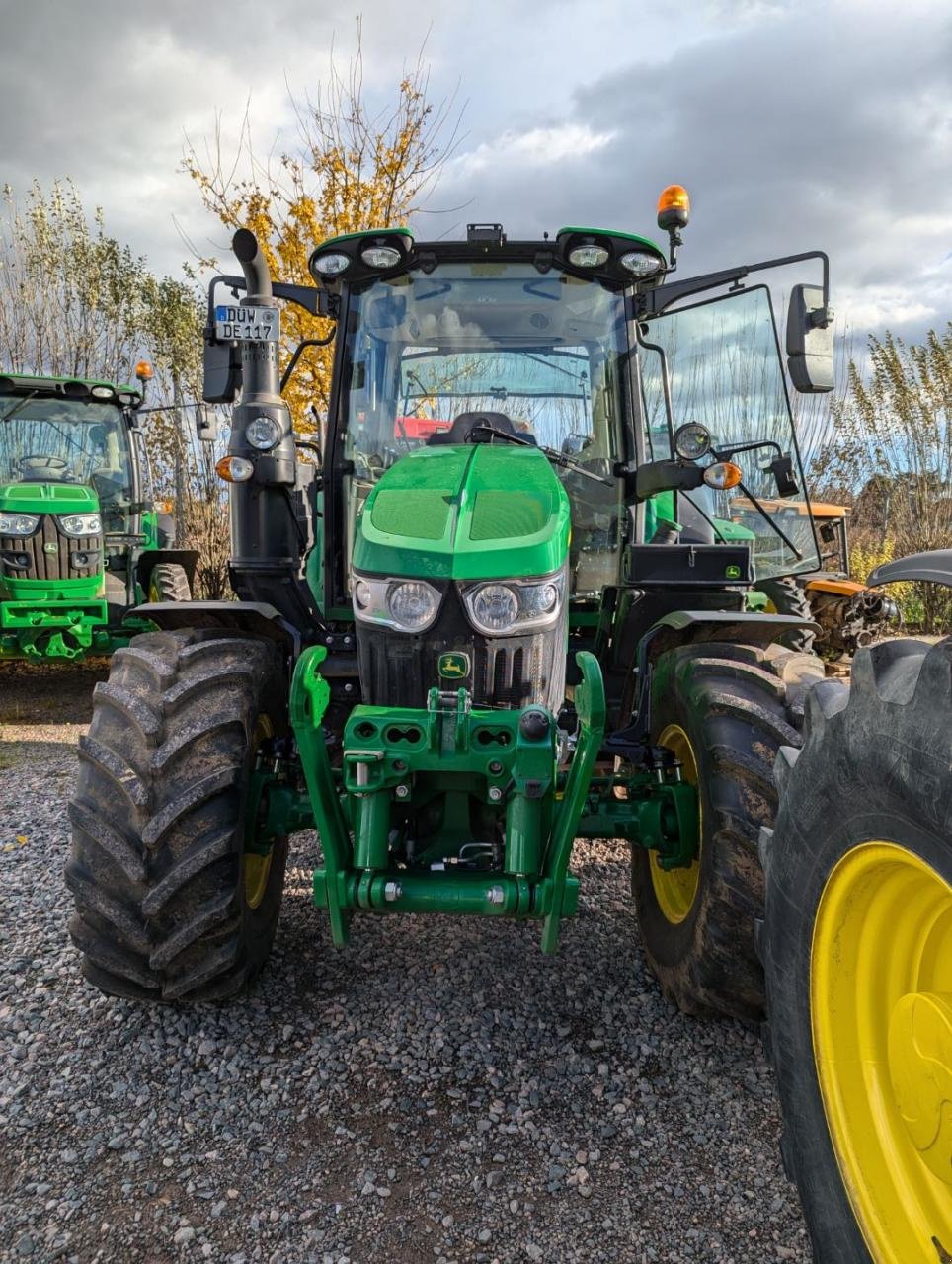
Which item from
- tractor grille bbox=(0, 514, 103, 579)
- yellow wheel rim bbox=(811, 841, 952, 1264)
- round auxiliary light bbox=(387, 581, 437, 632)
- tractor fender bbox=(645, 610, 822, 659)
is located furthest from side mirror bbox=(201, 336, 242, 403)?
tractor grille bbox=(0, 514, 103, 579)

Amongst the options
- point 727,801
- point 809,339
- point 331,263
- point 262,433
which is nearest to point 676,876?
point 727,801

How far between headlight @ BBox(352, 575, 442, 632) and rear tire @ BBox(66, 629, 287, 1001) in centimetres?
52

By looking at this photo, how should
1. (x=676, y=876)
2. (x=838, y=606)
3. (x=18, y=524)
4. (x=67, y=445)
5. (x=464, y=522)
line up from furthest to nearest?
1. (x=67, y=445)
2. (x=838, y=606)
3. (x=18, y=524)
4. (x=676, y=876)
5. (x=464, y=522)

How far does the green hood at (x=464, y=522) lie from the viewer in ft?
8.39

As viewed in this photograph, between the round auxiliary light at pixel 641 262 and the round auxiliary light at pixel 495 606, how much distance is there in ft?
5.36

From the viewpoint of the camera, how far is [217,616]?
3.18 metres

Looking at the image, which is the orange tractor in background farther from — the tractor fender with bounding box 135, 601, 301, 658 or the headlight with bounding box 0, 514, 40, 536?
the headlight with bounding box 0, 514, 40, 536

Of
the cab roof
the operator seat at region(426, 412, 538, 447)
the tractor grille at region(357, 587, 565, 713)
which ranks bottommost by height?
the tractor grille at region(357, 587, 565, 713)

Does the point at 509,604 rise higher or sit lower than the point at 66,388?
lower

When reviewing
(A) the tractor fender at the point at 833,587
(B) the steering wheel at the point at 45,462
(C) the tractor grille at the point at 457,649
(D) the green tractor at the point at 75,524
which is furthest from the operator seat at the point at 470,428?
(B) the steering wheel at the point at 45,462

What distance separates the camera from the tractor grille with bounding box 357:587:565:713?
259 cm

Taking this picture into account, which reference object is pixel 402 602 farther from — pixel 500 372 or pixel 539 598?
pixel 500 372

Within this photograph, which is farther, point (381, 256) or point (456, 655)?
point (381, 256)

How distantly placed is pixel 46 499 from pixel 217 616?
5569 mm
